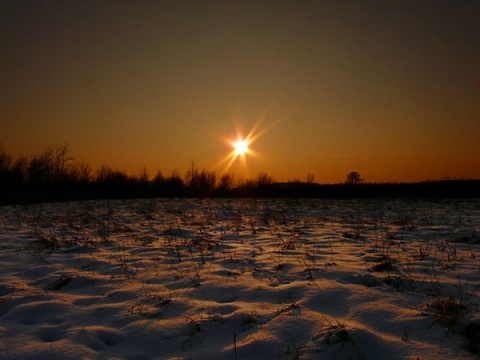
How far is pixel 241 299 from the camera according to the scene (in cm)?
380

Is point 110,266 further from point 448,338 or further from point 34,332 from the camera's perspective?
point 448,338

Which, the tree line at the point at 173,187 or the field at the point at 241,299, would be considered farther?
the tree line at the point at 173,187

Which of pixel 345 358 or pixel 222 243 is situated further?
pixel 222 243

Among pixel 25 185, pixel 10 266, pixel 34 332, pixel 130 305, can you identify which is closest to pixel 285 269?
pixel 130 305

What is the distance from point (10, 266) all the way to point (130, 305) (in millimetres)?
2650

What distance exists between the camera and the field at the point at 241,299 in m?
2.79

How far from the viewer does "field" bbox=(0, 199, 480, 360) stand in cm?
279

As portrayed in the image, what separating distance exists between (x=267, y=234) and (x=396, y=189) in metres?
33.0

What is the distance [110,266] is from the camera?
5246mm

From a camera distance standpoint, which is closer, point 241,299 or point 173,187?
point 241,299

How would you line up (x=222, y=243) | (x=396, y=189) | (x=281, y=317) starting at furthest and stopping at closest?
1. (x=396, y=189)
2. (x=222, y=243)
3. (x=281, y=317)

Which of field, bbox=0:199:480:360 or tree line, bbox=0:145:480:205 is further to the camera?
tree line, bbox=0:145:480:205

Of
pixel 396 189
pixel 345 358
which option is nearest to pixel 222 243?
pixel 345 358

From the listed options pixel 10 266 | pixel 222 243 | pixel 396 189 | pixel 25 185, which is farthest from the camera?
pixel 25 185
